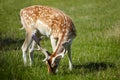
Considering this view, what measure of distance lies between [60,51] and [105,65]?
174 centimetres

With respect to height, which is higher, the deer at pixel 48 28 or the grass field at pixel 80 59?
the deer at pixel 48 28

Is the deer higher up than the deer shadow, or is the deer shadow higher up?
the deer

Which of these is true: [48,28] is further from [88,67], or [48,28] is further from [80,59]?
[88,67]

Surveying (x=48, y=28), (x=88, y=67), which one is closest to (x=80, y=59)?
(x=88, y=67)

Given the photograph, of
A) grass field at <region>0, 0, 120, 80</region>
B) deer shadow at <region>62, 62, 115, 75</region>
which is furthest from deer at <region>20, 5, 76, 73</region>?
grass field at <region>0, 0, 120, 80</region>

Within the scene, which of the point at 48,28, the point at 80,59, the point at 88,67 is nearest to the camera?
the point at 88,67

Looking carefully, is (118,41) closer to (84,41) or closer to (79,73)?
(84,41)

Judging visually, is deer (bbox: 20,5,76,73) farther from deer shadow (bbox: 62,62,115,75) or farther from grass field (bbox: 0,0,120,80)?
grass field (bbox: 0,0,120,80)

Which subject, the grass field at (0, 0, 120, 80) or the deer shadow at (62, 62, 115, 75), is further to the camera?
the deer shadow at (62, 62, 115, 75)

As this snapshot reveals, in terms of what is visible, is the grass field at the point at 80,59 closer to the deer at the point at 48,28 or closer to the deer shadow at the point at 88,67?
the deer shadow at the point at 88,67

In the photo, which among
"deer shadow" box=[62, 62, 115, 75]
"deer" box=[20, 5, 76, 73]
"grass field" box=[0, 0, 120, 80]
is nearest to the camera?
"grass field" box=[0, 0, 120, 80]

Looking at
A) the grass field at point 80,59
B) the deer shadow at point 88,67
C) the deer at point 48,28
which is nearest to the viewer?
the grass field at point 80,59

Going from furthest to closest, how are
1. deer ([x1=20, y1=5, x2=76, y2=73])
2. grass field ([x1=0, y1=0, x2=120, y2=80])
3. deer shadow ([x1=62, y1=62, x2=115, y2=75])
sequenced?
deer ([x1=20, y1=5, x2=76, y2=73]) < deer shadow ([x1=62, y1=62, x2=115, y2=75]) < grass field ([x1=0, y1=0, x2=120, y2=80])

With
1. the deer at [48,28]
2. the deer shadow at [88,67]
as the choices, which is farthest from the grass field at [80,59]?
the deer at [48,28]
